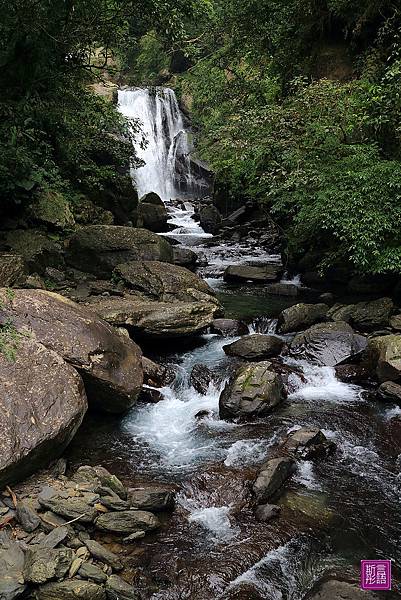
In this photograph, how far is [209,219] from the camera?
22094 mm

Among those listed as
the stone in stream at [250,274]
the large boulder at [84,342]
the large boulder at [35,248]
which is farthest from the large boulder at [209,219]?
the large boulder at [84,342]

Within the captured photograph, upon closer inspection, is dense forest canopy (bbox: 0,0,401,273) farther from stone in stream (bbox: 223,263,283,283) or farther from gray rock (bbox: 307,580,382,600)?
gray rock (bbox: 307,580,382,600)

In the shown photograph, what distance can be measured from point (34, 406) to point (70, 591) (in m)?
2.14

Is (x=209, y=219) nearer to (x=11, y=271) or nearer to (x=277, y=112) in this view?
(x=277, y=112)

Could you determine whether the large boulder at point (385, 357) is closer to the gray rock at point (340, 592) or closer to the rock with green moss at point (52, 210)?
the gray rock at point (340, 592)

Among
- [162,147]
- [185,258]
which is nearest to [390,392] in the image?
[185,258]

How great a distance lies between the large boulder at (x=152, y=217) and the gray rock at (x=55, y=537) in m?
16.6

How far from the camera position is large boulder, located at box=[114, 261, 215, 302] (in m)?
10.9

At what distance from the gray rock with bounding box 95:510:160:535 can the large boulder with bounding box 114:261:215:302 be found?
611cm

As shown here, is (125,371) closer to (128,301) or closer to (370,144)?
(128,301)

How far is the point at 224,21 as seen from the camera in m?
16.1

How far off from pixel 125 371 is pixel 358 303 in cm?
633

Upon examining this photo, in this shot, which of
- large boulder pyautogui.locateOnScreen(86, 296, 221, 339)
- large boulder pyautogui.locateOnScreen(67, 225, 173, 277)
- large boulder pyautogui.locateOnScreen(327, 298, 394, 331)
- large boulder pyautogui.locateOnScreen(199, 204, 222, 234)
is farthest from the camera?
large boulder pyautogui.locateOnScreen(199, 204, 222, 234)

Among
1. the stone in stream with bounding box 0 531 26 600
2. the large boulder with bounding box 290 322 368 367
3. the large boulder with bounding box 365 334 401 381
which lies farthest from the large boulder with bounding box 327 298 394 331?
the stone in stream with bounding box 0 531 26 600
